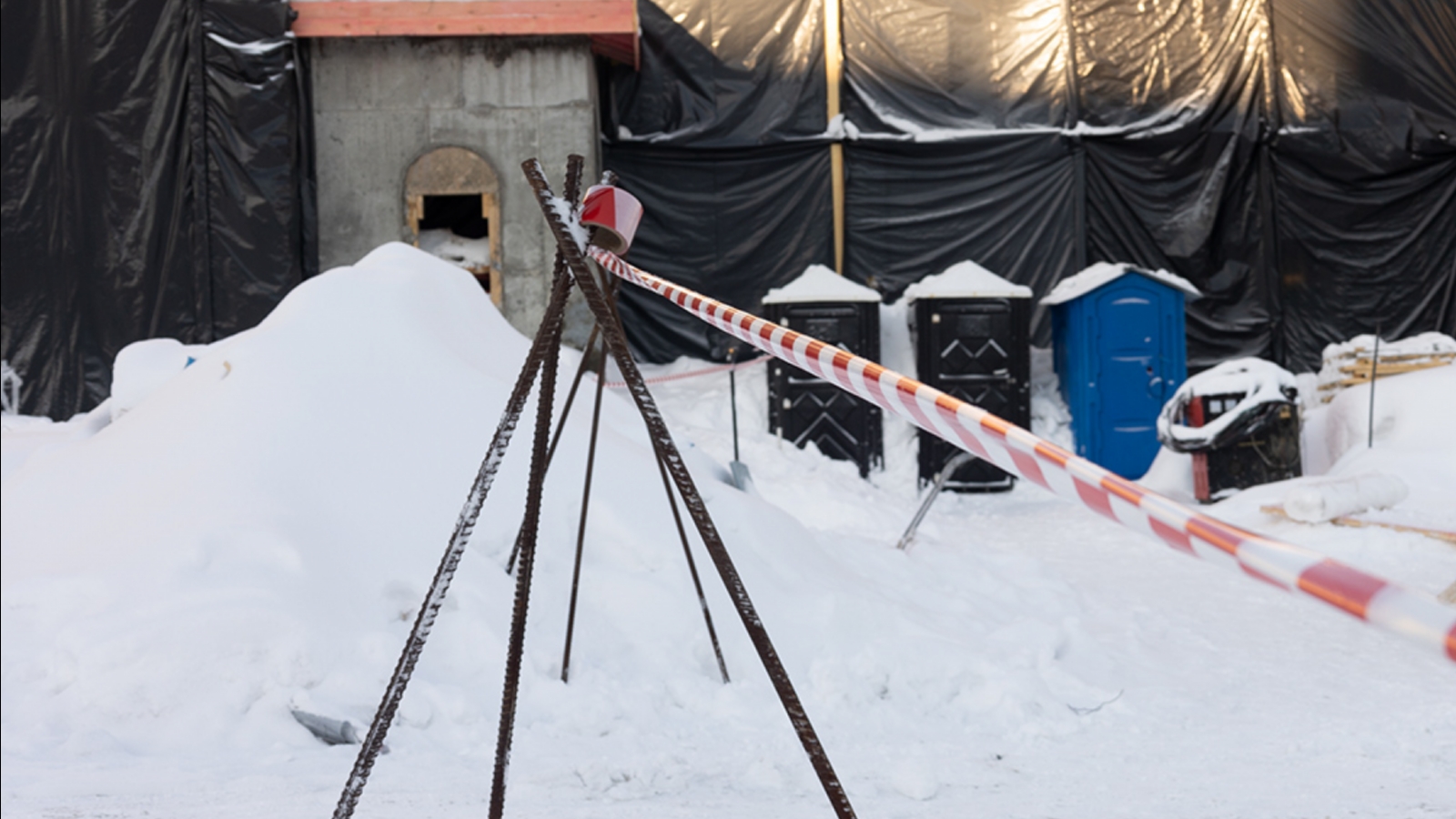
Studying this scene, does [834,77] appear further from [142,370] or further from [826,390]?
[142,370]

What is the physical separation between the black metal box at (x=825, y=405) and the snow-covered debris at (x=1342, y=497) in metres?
3.46

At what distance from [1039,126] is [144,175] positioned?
874cm

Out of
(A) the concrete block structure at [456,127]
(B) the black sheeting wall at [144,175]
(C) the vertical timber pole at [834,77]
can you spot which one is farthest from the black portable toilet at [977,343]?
(B) the black sheeting wall at [144,175]

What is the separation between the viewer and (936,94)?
35.4 feet

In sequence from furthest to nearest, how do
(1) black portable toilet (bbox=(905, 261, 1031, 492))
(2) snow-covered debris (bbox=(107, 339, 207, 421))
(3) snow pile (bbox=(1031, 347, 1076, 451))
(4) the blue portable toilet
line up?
(3) snow pile (bbox=(1031, 347, 1076, 451))
(4) the blue portable toilet
(1) black portable toilet (bbox=(905, 261, 1031, 492))
(2) snow-covered debris (bbox=(107, 339, 207, 421))

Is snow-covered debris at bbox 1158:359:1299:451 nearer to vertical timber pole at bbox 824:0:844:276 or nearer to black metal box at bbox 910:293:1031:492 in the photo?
black metal box at bbox 910:293:1031:492

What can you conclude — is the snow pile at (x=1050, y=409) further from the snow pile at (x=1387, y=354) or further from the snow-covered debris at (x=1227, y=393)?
the snow pile at (x=1387, y=354)

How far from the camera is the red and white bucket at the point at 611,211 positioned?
2.08 meters

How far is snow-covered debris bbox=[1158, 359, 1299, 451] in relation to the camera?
809cm

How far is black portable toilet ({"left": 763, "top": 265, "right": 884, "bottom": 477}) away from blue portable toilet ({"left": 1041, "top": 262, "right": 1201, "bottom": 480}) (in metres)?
2.02

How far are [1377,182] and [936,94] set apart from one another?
4.98 meters

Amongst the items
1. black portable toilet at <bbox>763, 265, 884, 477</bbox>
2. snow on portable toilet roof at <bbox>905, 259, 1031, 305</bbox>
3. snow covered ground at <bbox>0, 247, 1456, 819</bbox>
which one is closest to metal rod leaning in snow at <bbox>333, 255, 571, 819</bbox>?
snow covered ground at <bbox>0, 247, 1456, 819</bbox>

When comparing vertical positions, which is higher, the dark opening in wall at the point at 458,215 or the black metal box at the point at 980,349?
the dark opening in wall at the point at 458,215

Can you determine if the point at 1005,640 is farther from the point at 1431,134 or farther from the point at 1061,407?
the point at 1431,134
